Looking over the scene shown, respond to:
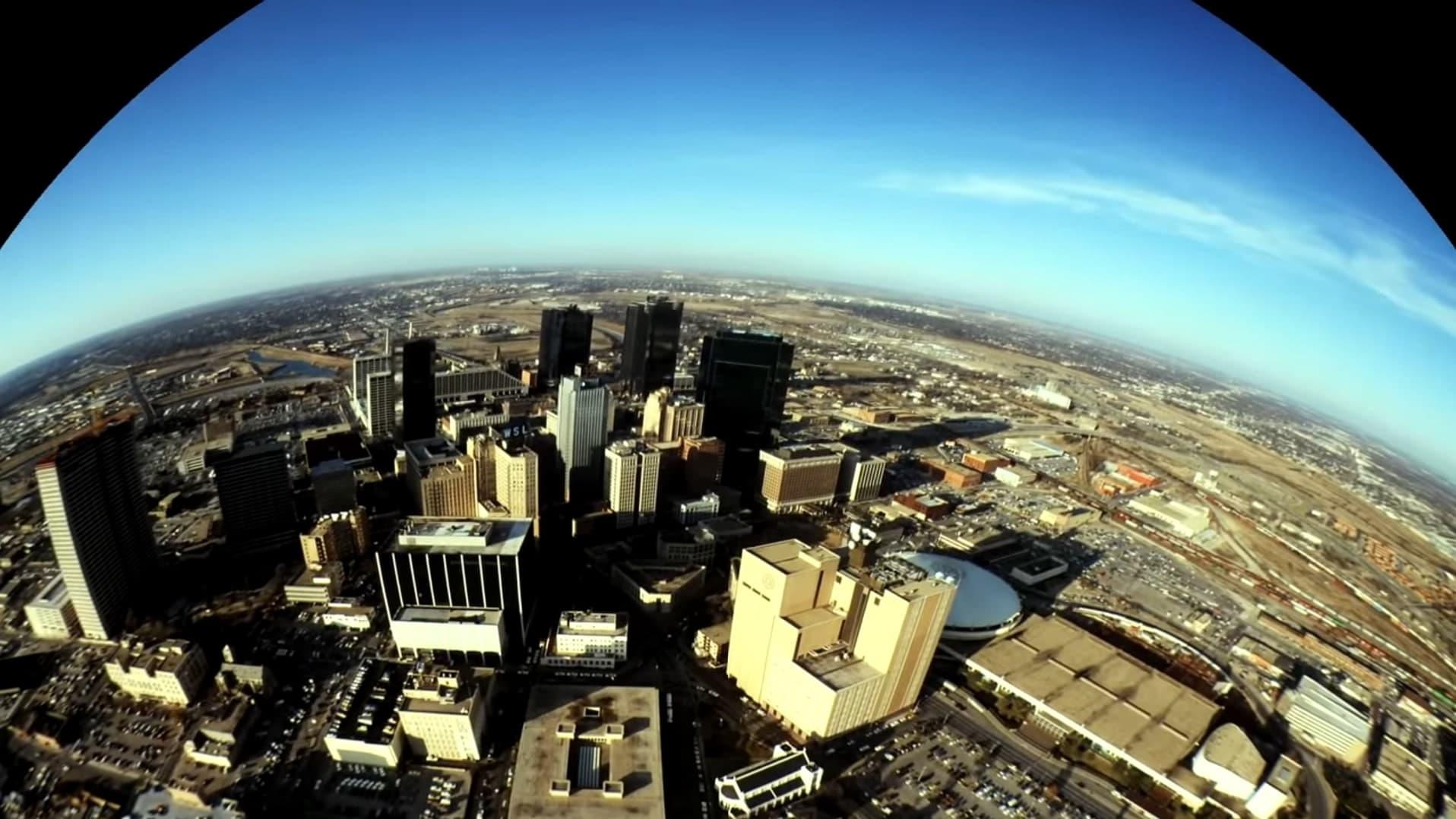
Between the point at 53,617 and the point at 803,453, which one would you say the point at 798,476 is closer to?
the point at 803,453

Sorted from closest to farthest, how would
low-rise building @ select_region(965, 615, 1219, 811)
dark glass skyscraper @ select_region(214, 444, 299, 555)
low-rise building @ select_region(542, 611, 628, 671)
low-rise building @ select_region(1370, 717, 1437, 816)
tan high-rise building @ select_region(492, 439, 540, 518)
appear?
low-rise building @ select_region(965, 615, 1219, 811) < low-rise building @ select_region(1370, 717, 1437, 816) < low-rise building @ select_region(542, 611, 628, 671) < dark glass skyscraper @ select_region(214, 444, 299, 555) < tan high-rise building @ select_region(492, 439, 540, 518)

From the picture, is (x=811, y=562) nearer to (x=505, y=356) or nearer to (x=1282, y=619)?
(x=1282, y=619)

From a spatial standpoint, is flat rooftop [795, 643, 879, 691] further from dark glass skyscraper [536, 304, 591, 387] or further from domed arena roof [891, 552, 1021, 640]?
dark glass skyscraper [536, 304, 591, 387]

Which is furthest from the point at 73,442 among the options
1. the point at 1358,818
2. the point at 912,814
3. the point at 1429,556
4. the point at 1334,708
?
the point at 1429,556

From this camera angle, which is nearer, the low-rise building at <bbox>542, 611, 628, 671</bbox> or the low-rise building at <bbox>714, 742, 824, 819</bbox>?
the low-rise building at <bbox>714, 742, 824, 819</bbox>

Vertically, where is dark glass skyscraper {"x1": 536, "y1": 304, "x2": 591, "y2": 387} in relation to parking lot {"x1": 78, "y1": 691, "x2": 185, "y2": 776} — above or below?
above

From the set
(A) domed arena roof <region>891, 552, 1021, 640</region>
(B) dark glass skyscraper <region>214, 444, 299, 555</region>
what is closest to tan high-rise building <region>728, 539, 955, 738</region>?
(A) domed arena roof <region>891, 552, 1021, 640</region>

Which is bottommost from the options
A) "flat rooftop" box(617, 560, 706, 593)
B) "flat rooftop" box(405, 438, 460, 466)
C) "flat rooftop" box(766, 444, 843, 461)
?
"flat rooftop" box(617, 560, 706, 593)
